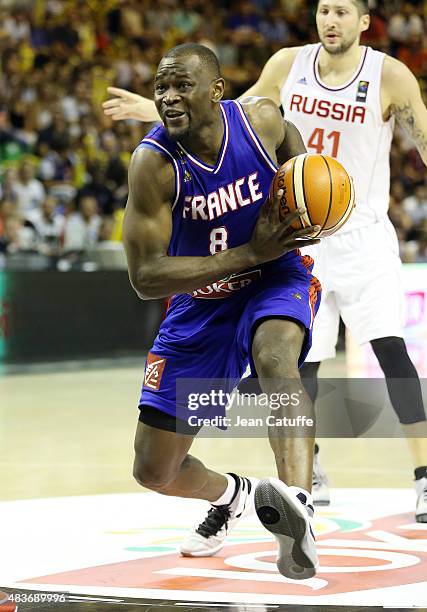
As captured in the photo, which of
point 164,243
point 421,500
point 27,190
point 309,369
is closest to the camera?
point 164,243

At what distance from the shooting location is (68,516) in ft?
17.5

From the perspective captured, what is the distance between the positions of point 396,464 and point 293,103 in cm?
240

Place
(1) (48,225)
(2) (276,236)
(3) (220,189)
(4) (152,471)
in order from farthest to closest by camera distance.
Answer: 1. (1) (48,225)
2. (4) (152,471)
3. (3) (220,189)
4. (2) (276,236)

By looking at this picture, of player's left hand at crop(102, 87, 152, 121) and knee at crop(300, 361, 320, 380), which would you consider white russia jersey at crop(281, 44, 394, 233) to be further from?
player's left hand at crop(102, 87, 152, 121)

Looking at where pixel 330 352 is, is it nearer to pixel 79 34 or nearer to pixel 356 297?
pixel 356 297

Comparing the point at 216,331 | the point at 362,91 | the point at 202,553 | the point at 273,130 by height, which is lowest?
the point at 202,553

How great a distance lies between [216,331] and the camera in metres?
4.21

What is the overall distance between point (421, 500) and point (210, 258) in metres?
1.93

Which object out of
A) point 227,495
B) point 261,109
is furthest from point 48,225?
point 261,109

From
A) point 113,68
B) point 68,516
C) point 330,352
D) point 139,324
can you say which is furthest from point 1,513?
point 113,68

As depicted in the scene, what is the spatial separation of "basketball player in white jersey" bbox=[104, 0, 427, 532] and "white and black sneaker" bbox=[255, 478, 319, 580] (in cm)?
210

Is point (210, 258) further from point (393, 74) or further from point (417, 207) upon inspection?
point (417, 207)

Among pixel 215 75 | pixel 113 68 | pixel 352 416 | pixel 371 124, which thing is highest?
pixel 113 68

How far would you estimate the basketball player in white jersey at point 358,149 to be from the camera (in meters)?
5.58
